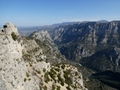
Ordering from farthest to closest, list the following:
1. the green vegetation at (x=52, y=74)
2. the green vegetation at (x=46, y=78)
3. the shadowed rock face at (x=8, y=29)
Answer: the green vegetation at (x=52, y=74) < the green vegetation at (x=46, y=78) < the shadowed rock face at (x=8, y=29)

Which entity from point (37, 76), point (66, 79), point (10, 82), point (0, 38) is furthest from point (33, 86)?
point (66, 79)

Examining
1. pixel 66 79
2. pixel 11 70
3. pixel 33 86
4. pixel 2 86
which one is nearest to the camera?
pixel 2 86

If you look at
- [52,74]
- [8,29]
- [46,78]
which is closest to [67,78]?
[52,74]

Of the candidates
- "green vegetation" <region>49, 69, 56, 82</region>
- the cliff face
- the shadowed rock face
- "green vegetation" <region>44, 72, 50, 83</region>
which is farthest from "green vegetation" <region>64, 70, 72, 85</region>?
the shadowed rock face

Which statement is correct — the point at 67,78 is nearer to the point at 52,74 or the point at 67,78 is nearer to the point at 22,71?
the point at 52,74

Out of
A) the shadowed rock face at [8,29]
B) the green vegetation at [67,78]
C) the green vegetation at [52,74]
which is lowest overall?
the green vegetation at [67,78]

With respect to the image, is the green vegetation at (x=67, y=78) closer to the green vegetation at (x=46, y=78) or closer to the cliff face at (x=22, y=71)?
the cliff face at (x=22, y=71)

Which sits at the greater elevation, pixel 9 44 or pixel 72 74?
pixel 9 44

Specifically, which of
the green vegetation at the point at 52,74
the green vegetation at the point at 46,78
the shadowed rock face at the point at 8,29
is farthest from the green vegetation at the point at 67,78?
the shadowed rock face at the point at 8,29

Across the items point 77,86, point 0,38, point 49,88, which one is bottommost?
point 77,86

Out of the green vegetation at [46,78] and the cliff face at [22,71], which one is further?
the green vegetation at [46,78]

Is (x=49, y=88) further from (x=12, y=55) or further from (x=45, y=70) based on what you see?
(x=12, y=55)
